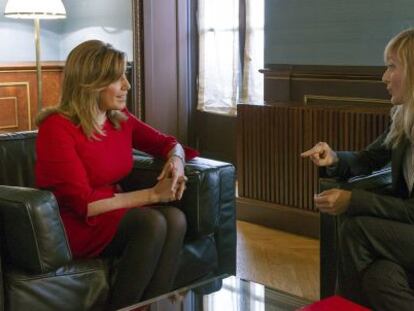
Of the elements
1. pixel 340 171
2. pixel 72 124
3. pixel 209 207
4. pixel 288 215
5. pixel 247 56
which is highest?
pixel 247 56

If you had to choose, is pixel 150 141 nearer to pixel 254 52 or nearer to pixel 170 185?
pixel 170 185

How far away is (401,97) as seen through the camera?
179 cm

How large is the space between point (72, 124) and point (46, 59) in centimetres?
356

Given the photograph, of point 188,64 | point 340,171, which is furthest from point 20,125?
point 340,171

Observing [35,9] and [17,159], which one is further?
[35,9]

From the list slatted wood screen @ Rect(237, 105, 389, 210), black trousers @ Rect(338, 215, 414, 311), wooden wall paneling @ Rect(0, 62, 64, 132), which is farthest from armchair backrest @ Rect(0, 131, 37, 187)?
wooden wall paneling @ Rect(0, 62, 64, 132)

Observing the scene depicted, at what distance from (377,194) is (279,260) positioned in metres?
1.10

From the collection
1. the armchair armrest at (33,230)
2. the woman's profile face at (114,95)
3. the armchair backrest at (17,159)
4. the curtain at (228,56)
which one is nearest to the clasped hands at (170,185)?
the woman's profile face at (114,95)

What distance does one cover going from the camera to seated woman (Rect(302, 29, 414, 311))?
1584mm

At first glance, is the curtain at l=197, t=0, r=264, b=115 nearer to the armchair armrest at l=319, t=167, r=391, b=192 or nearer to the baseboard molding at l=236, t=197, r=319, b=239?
the baseboard molding at l=236, t=197, r=319, b=239

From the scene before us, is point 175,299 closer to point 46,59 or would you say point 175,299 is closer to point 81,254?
point 81,254

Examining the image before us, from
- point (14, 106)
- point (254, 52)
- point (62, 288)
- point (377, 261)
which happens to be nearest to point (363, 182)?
point (377, 261)

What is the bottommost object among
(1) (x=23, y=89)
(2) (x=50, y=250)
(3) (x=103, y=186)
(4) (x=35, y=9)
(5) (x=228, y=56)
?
(2) (x=50, y=250)

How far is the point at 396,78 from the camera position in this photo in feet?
5.86
